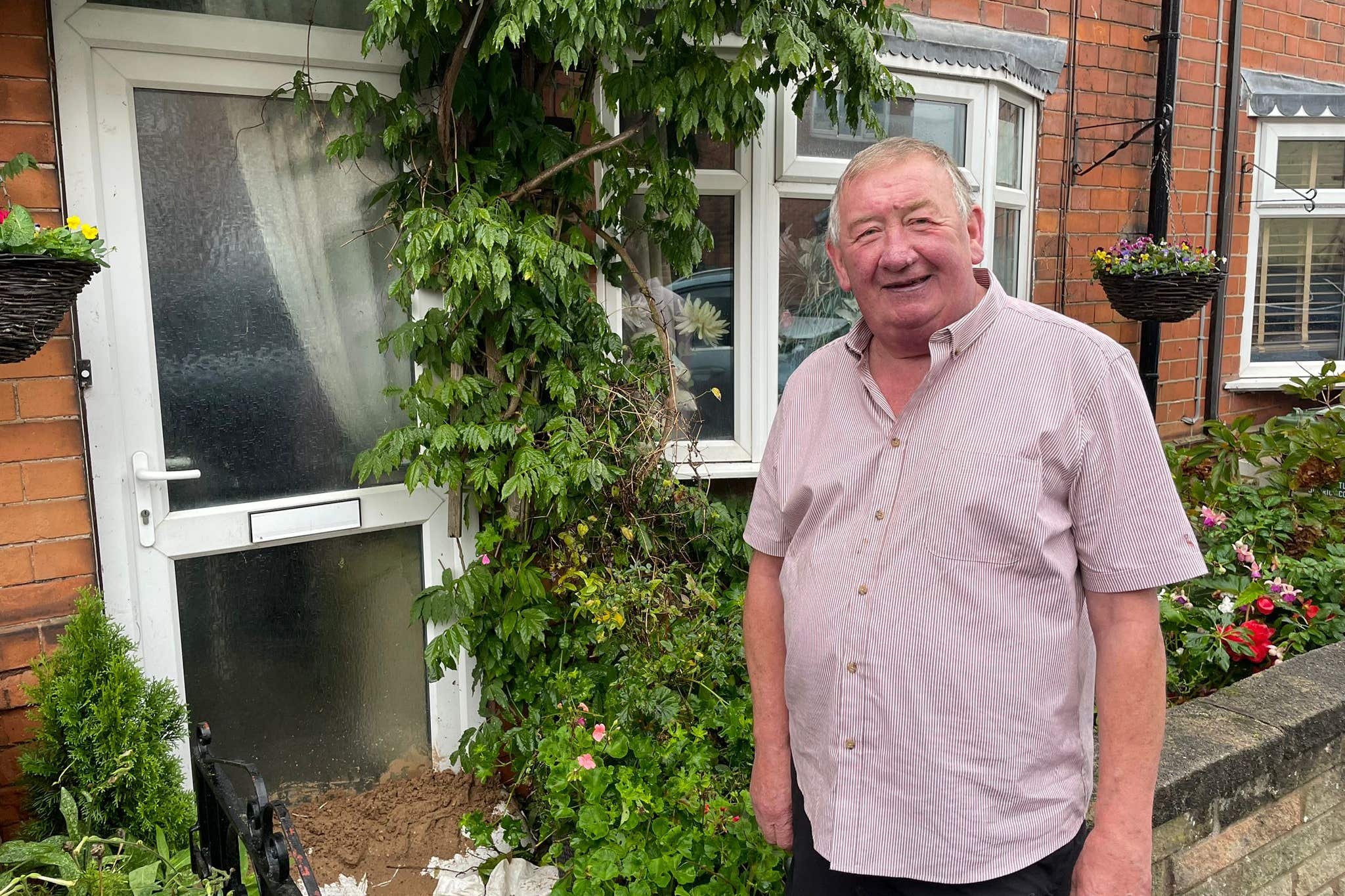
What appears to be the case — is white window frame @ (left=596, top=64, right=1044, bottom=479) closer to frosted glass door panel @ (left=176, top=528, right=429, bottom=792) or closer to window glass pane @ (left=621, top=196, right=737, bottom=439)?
window glass pane @ (left=621, top=196, right=737, bottom=439)

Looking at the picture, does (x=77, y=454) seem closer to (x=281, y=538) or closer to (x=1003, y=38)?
(x=281, y=538)

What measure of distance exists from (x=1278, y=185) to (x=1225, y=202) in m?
0.65

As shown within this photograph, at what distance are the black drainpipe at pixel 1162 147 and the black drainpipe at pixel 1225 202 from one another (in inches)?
20.8

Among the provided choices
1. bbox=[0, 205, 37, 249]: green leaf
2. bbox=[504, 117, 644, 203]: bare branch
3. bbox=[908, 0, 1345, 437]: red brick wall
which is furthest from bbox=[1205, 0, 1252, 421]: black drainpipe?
bbox=[0, 205, 37, 249]: green leaf

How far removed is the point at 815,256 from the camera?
3.94 meters

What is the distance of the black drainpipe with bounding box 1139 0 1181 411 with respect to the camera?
5.08 metres

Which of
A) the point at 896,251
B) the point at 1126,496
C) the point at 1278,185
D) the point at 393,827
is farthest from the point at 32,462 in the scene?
the point at 1278,185

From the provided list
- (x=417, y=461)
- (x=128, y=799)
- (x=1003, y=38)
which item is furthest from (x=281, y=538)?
(x=1003, y=38)

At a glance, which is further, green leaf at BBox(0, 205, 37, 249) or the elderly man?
green leaf at BBox(0, 205, 37, 249)

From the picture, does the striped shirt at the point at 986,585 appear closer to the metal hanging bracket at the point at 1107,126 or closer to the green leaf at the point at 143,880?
the green leaf at the point at 143,880

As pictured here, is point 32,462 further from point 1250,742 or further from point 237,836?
point 1250,742

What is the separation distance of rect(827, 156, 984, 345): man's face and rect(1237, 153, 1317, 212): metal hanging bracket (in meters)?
4.96

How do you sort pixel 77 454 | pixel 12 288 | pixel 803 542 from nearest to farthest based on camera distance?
pixel 803 542 → pixel 12 288 → pixel 77 454

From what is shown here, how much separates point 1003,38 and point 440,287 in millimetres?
2622
